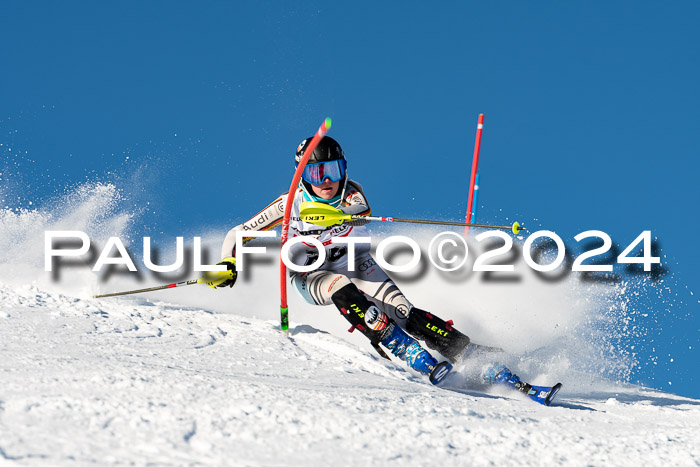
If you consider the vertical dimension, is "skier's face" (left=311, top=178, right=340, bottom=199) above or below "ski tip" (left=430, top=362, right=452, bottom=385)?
above


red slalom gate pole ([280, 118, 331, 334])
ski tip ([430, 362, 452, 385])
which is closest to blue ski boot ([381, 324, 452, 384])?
ski tip ([430, 362, 452, 385])

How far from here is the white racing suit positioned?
16.2ft

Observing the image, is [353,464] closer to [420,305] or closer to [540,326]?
[540,326]

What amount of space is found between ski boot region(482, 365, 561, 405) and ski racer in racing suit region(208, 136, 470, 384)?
36cm

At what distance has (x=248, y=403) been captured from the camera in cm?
264

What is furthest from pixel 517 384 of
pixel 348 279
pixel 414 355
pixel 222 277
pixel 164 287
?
pixel 164 287

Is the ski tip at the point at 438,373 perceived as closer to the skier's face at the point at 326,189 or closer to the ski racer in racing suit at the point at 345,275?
the ski racer in racing suit at the point at 345,275

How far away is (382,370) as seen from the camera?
4.20 metres

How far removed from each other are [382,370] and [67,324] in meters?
1.96

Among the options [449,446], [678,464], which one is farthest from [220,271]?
[678,464]

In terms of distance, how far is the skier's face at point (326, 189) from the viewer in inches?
198

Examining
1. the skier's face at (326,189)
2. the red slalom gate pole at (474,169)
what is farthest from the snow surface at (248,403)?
the red slalom gate pole at (474,169)

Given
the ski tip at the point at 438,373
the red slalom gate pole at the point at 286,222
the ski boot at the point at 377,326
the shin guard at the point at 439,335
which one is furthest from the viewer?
the shin guard at the point at 439,335

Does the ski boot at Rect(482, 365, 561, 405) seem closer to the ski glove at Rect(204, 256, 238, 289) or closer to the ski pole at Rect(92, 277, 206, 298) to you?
the ski glove at Rect(204, 256, 238, 289)
